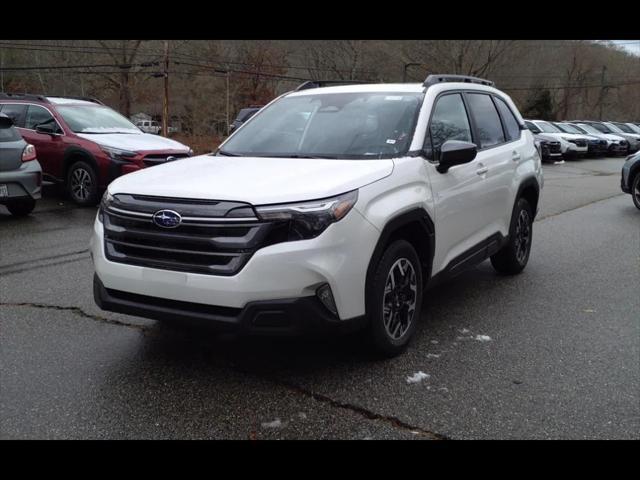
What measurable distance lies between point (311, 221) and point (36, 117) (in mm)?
9425

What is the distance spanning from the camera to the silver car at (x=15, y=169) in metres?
8.41

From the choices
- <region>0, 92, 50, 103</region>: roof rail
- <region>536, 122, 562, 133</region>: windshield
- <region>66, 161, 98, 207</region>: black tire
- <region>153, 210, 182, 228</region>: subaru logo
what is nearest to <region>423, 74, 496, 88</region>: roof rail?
<region>153, 210, 182, 228</region>: subaru logo

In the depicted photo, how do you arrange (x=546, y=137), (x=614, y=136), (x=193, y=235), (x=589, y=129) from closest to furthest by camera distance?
(x=193, y=235), (x=546, y=137), (x=614, y=136), (x=589, y=129)

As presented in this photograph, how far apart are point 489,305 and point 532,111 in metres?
65.8

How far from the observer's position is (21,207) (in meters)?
9.30

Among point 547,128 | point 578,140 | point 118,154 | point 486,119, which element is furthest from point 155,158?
point 547,128

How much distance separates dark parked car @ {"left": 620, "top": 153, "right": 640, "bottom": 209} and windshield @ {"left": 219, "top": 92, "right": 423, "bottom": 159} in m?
8.45

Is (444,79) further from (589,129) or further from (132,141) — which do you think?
(589,129)

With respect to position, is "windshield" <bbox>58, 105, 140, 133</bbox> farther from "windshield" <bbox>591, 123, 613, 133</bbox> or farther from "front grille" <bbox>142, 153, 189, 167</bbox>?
"windshield" <bbox>591, 123, 613, 133</bbox>

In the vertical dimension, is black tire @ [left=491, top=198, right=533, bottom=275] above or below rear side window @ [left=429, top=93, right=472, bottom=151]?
below

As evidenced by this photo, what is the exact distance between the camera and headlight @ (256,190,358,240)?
131 inches
